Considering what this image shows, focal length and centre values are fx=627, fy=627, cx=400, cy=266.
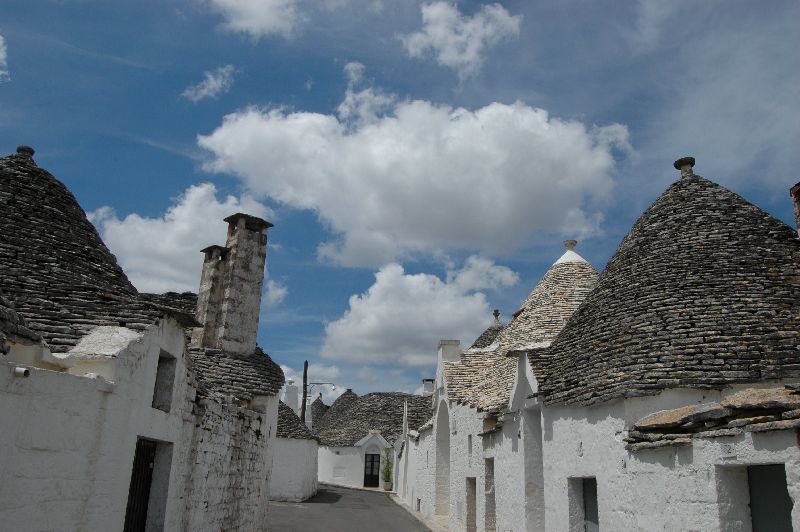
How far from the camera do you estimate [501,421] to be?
13117 millimetres

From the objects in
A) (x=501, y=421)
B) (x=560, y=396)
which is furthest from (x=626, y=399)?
(x=501, y=421)

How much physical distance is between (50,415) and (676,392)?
6854mm

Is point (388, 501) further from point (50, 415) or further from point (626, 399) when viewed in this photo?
point (50, 415)

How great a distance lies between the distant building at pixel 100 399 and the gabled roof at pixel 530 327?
589 centimetres

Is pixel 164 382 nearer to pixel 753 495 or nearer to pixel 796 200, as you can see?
pixel 753 495

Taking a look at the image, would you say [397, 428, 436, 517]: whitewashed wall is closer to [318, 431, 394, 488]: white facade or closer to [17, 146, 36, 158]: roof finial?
[318, 431, 394, 488]: white facade

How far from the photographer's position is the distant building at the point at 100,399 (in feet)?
16.7

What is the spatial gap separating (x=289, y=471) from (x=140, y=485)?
18594 millimetres

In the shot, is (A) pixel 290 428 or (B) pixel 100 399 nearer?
(B) pixel 100 399

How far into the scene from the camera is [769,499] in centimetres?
632

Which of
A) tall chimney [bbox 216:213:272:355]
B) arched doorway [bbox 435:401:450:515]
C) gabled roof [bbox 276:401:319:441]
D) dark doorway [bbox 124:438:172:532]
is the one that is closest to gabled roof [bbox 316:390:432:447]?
gabled roof [bbox 276:401:319:441]

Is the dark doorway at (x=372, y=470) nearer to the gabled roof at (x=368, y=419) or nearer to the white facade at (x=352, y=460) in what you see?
the white facade at (x=352, y=460)

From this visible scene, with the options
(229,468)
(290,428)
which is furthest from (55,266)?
(290,428)

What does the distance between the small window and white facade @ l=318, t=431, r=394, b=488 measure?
32189 mm
